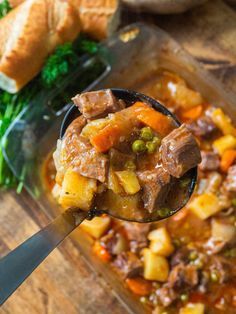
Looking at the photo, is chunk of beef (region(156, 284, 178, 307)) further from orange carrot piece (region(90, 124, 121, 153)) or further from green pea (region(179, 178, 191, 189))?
orange carrot piece (region(90, 124, 121, 153))

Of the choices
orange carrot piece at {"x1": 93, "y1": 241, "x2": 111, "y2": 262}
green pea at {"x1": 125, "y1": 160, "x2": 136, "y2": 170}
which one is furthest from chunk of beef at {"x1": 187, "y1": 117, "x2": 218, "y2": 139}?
green pea at {"x1": 125, "y1": 160, "x2": 136, "y2": 170}

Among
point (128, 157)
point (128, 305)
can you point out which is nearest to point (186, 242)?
point (128, 305)

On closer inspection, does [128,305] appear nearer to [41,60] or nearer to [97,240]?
[97,240]

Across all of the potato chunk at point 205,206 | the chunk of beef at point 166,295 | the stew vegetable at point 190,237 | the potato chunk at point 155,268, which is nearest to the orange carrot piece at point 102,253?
the stew vegetable at point 190,237

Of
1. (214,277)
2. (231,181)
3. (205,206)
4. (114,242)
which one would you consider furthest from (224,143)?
(114,242)

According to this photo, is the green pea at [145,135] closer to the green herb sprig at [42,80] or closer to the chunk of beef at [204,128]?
the chunk of beef at [204,128]

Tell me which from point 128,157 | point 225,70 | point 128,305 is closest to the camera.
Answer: point 128,157
